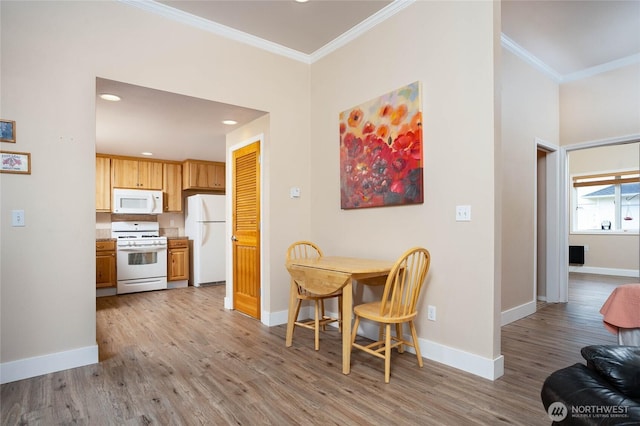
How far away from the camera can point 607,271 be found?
22.5 ft

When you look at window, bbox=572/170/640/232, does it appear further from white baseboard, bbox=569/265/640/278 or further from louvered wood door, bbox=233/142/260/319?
louvered wood door, bbox=233/142/260/319

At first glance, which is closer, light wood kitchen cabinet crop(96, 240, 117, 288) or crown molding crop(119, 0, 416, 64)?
crown molding crop(119, 0, 416, 64)

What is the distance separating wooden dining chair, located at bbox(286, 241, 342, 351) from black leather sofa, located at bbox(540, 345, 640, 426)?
1462mm

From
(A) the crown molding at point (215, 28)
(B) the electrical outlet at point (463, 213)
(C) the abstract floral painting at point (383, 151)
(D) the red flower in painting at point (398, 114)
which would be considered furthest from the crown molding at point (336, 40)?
(B) the electrical outlet at point (463, 213)

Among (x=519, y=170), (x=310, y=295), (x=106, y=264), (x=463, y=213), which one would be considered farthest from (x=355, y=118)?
(x=106, y=264)

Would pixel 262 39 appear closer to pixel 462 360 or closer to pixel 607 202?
pixel 462 360

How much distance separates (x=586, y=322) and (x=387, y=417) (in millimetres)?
2933

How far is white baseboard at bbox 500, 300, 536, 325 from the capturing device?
352cm

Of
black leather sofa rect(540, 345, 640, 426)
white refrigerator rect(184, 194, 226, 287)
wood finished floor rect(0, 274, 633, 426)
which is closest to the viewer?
black leather sofa rect(540, 345, 640, 426)

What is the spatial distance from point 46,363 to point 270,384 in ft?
5.21

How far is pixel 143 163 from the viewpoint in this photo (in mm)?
6070

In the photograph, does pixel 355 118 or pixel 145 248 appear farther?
pixel 145 248

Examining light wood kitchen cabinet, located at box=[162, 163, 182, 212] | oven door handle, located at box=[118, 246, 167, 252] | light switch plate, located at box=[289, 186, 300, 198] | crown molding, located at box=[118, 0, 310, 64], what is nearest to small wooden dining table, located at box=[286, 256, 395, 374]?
light switch plate, located at box=[289, 186, 300, 198]

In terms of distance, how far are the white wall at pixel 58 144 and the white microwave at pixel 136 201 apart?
136 inches
